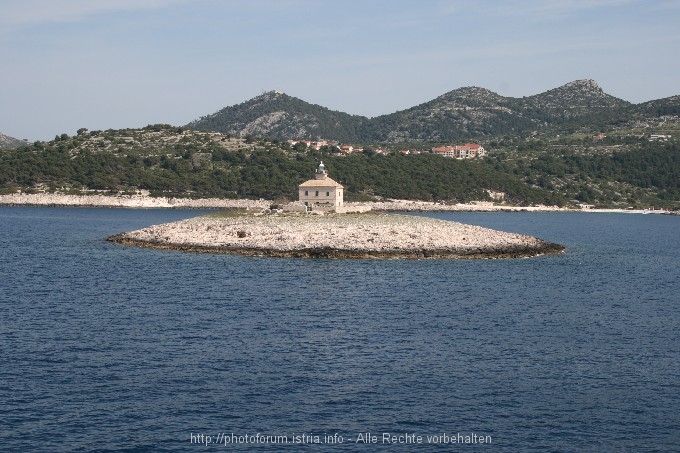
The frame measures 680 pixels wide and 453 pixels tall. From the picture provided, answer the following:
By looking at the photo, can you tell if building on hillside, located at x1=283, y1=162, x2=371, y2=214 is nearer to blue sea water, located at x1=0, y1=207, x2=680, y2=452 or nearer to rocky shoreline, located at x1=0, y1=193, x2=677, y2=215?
blue sea water, located at x1=0, y1=207, x2=680, y2=452

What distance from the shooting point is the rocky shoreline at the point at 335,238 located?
269 ft

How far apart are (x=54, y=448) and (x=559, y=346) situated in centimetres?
2676

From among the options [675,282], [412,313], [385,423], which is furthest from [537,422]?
[675,282]

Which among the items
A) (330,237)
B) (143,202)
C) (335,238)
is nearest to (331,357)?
(335,238)

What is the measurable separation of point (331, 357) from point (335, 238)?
43248 mm

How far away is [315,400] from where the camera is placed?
1361 inches

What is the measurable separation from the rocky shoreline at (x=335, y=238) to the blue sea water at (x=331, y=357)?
6836 millimetres

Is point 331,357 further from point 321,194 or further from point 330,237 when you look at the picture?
point 321,194

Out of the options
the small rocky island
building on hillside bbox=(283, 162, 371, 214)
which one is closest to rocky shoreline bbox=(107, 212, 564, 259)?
the small rocky island

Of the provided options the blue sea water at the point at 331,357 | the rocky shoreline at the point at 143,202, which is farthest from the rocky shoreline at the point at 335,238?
the rocky shoreline at the point at 143,202

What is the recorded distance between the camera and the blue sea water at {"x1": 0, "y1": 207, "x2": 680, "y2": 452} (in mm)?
31312

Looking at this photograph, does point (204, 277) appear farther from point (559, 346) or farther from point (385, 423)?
point (385, 423)

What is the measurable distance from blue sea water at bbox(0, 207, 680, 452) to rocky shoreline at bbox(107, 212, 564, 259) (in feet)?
22.4

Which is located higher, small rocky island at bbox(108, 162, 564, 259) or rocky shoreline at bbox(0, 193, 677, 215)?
rocky shoreline at bbox(0, 193, 677, 215)
